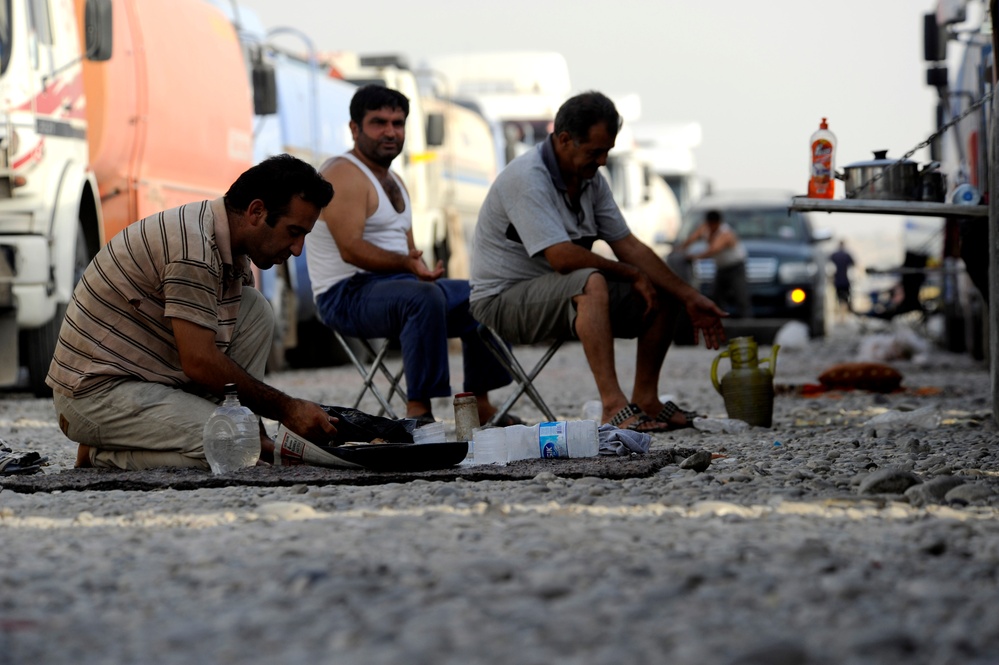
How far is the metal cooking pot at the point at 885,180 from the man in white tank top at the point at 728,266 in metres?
10.7

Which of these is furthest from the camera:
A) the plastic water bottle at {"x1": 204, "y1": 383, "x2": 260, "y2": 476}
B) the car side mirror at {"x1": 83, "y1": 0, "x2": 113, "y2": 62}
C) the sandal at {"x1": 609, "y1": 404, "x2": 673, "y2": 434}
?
the car side mirror at {"x1": 83, "y1": 0, "x2": 113, "y2": 62}

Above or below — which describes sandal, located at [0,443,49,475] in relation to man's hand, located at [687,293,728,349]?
below

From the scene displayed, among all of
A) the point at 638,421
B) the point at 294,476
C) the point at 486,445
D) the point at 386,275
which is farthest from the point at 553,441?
the point at 386,275

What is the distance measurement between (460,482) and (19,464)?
1.66m

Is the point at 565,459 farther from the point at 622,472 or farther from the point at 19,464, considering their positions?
the point at 19,464

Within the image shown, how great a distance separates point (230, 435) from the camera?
16.6 ft

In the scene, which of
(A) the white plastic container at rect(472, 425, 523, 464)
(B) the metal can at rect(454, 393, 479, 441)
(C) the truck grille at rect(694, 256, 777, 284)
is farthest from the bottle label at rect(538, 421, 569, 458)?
(C) the truck grille at rect(694, 256, 777, 284)

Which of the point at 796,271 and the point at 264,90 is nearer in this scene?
the point at 264,90

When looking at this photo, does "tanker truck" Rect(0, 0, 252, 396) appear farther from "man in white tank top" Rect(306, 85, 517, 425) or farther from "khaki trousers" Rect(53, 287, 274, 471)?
"khaki trousers" Rect(53, 287, 274, 471)

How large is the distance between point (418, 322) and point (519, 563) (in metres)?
3.19

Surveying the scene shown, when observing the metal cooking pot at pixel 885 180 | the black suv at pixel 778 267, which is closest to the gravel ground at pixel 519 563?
the metal cooking pot at pixel 885 180

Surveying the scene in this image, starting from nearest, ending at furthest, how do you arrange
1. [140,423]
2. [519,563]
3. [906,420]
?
[519,563]
[140,423]
[906,420]

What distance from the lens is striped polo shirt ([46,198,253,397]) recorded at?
4867 millimetres

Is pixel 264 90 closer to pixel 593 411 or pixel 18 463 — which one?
pixel 593 411
